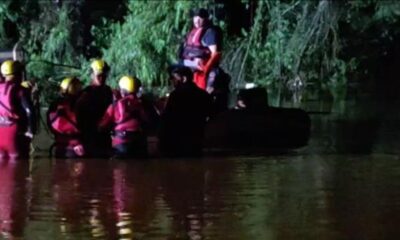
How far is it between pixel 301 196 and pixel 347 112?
29.0ft

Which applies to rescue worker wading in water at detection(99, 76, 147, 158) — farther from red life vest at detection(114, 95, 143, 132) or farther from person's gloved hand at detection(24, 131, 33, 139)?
person's gloved hand at detection(24, 131, 33, 139)

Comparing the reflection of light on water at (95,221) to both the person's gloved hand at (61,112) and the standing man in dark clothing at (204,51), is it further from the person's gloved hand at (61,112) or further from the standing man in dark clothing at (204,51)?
the standing man in dark clothing at (204,51)

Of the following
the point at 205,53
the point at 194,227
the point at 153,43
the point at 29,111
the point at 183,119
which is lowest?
the point at 194,227

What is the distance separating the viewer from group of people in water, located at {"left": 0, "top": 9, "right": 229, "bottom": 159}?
12469 mm

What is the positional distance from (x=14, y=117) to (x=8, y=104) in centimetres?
16

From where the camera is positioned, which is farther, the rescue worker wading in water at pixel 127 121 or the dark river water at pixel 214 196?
the rescue worker wading in water at pixel 127 121

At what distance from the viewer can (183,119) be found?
13.1 m

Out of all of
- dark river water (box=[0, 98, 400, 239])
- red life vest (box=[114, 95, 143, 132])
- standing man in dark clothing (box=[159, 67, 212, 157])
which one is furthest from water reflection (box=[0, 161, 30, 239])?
standing man in dark clothing (box=[159, 67, 212, 157])

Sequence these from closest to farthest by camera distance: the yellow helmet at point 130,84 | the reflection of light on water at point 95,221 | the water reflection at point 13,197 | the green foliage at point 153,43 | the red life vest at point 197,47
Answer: the reflection of light on water at point 95,221 < the water reflection at point 13,197 < the yellow helmet at point 130,84 < the red life vest at point 197,47 < the green foliage at point 153,43

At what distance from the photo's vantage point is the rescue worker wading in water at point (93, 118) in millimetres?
12758

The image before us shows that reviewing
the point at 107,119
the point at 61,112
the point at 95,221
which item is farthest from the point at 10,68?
the point at 95,221

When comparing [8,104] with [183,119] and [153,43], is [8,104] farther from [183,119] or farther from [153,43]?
[153,43]

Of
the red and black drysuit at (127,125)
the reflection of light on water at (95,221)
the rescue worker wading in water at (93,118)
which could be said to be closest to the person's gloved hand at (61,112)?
the rescue worker wading in water at (93,118)

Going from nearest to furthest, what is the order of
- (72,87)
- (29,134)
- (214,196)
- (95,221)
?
(95,221) < (214,196) < (29,134) < (72,87)
